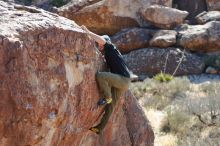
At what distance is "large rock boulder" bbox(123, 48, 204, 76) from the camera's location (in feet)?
71.7

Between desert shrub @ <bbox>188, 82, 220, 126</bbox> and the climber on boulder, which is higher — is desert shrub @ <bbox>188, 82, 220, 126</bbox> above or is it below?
below

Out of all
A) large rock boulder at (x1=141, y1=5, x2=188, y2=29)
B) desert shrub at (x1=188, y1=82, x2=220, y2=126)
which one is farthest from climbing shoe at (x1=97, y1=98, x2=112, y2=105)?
large rock boulder at (x1=141, y1=5, x2=188, y2=29)

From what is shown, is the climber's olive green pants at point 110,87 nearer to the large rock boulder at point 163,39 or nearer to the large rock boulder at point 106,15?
the large rock boulder at point 163,39

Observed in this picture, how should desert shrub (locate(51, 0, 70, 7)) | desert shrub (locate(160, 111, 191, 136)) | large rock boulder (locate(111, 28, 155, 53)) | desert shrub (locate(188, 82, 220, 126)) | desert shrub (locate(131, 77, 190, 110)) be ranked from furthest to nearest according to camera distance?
desert shrub (locate(51, 0, 70, 7)) < large rock boulder (locate(111, 28, 155, 53)) < desert shrub (locate(131, 77, 190, 110)) < desert shrub (locate(188, 82, 220, 126)) < desert shrub (locate(160, 111, 191, 136))

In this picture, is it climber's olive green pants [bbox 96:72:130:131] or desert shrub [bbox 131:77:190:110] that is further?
desert shrub [bbox 131:77:190:110]

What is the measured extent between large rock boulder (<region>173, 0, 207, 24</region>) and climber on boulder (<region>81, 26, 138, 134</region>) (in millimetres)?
18731

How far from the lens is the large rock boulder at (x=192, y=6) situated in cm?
2530

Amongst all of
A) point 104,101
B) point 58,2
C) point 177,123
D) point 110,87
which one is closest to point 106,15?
point 58,2

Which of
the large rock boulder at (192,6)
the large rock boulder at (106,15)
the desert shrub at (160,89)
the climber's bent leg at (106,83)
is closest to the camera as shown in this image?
the climber's bent leg at (106,83)

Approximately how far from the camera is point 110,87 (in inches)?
261

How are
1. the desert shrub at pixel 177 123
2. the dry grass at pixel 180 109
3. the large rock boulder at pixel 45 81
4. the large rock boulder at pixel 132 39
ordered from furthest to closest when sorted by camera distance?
the large rock boulder at pixel 132 39 → the desert shrub at pixel 177 123 → the dry grass at pixel 180 109 → the large rock boulder at pixel 45 81

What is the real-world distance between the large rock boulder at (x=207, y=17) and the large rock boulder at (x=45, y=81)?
668 inches

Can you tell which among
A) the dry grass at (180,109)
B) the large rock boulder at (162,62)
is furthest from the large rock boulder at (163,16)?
the dry grass at (180,109)

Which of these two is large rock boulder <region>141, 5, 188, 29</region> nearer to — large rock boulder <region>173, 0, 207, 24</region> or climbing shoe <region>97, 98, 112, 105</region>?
large rock boulder <region>173, 0, 207, 24</region>
